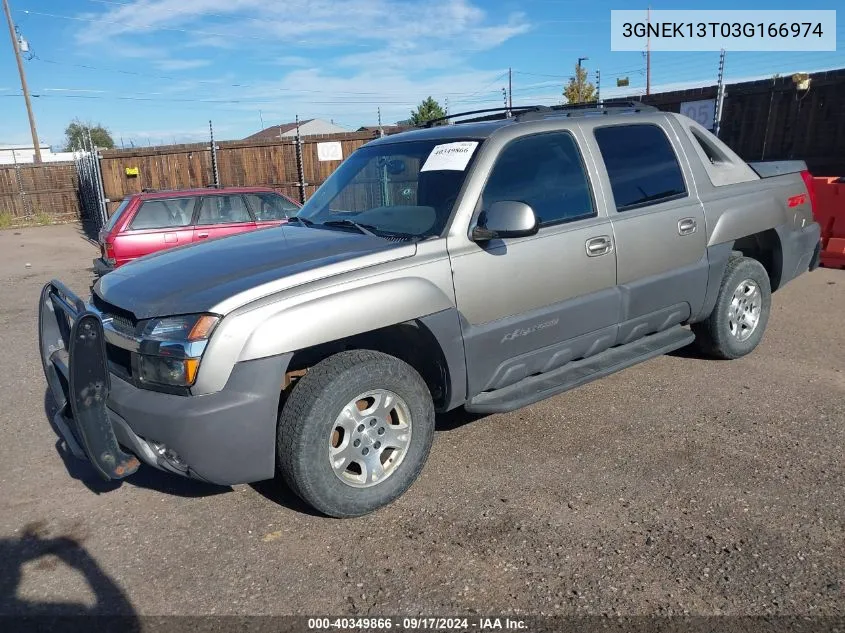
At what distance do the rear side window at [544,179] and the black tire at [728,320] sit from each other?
5.32 ft

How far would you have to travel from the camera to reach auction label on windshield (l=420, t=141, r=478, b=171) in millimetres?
3777

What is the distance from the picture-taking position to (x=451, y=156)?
3.85 meters

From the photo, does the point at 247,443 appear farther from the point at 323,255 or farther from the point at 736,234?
the point at 736,234

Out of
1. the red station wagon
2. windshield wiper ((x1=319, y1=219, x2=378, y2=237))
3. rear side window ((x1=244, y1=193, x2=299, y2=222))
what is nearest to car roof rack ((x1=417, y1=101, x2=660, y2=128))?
windshield wiper ((x1=319, y1=219, x2=378, y2=237))

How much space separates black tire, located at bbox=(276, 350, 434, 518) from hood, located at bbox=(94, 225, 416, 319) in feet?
1.55

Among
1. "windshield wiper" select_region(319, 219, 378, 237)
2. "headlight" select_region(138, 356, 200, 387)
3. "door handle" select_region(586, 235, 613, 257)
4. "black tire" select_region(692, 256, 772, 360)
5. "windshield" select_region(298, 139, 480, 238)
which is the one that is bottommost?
"black tire" select_region(692, 256, 772, 360)

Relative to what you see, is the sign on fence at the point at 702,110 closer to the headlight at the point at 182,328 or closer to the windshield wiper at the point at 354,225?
the windshield wiper at the point at 354,225

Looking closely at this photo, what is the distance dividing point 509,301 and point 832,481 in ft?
6.31

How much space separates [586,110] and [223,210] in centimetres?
719

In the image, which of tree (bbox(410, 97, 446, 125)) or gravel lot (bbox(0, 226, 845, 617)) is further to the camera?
tree (bbox(410, 97, 446, 125))

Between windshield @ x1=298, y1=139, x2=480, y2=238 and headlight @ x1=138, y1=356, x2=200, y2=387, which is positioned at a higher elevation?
windshield @ x1=298, y1=139, x2=480, y2=238

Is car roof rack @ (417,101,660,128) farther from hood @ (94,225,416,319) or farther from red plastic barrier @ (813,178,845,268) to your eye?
red plastic barrier @ (813,178,845,268)

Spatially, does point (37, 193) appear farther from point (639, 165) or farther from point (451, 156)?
point (639, 165)

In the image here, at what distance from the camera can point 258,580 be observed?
2.90 meters
